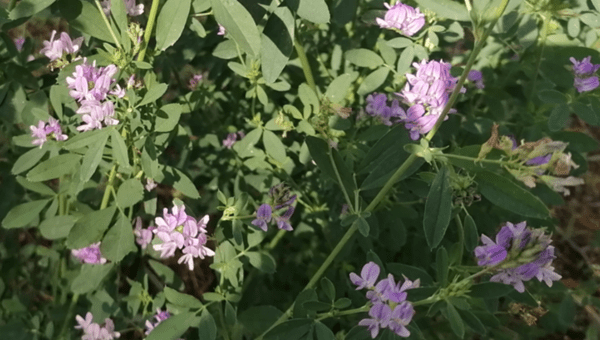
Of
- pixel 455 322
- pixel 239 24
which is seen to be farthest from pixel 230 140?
pixel 455 322

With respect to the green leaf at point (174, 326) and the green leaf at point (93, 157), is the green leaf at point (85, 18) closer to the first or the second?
the green leaf at point (93, 157)

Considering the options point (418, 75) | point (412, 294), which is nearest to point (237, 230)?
point (412, 294)

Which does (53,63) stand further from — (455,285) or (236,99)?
(455,285)

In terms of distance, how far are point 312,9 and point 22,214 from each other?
1273mm

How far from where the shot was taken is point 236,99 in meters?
2.44

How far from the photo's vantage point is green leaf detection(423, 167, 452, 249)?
1.45m

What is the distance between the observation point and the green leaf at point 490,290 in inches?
62.7

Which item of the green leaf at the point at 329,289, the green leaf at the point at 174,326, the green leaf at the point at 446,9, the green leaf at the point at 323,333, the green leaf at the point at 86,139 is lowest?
the green leaf at the point at 174,326

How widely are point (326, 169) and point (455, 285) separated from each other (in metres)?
0.48

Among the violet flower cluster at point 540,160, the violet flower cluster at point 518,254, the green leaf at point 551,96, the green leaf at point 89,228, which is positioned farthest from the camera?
the green leaf at point 551,96

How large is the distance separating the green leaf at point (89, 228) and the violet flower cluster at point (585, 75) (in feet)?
5.18

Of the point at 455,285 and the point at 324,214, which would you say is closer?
the point at 455,285

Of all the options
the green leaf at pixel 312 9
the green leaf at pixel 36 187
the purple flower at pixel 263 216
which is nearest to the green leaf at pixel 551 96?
the green leaf at pixel 312 9

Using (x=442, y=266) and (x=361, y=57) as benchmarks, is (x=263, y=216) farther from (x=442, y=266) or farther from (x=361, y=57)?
(x=361, y=57)
